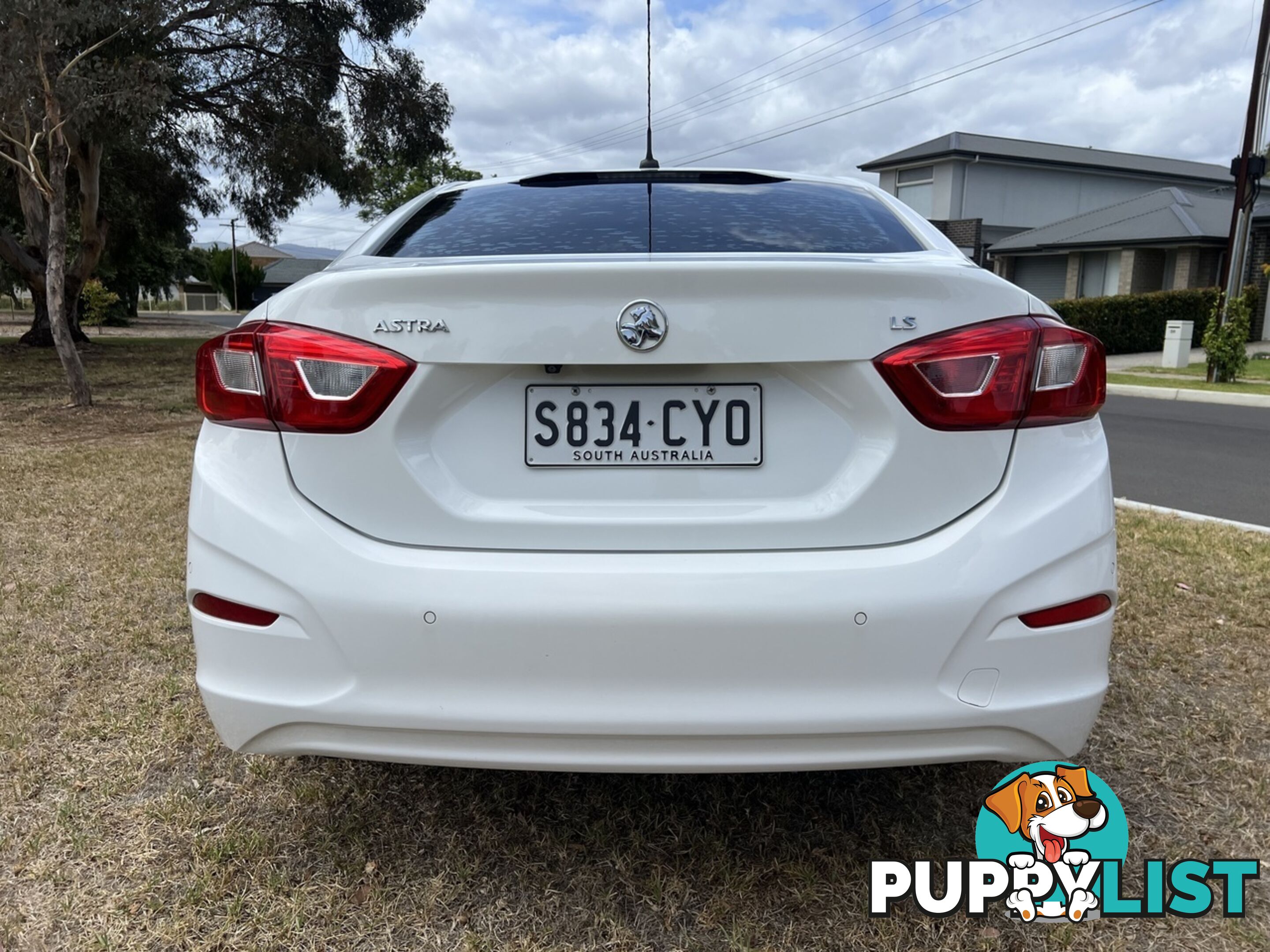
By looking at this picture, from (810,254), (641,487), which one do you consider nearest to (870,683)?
(641,487)

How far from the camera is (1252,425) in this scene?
1009cm

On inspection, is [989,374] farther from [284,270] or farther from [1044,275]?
[284,270]

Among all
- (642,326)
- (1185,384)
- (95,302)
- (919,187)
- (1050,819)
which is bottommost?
(1185,384)

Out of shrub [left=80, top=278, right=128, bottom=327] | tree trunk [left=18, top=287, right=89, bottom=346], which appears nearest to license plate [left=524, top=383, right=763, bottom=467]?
tree trunk [left=18, top=287, right=89, bottom=346]

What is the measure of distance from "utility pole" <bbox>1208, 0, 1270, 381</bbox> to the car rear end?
50.6 feet

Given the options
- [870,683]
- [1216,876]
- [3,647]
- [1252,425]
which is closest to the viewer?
[870,683]

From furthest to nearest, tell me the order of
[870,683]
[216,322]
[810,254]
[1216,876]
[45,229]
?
1. [216,322]
2. [45,229]
3. [1216,876]
4. [810,254]
5. [870,683]

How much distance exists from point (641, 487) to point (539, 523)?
0.20 m

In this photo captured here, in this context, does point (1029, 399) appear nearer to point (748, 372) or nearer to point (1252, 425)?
point (748, 372)

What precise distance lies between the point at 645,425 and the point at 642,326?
0.61ft

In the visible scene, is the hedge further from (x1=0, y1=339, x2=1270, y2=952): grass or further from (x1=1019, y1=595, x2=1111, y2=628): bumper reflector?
(x1=1019, y1=595, x2=1111, y2=628): bumper reflector

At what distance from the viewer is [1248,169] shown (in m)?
14.7

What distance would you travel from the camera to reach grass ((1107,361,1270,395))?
13.6 m

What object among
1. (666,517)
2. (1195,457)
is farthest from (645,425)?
(1195,457)
